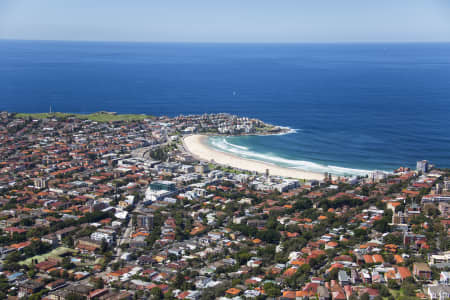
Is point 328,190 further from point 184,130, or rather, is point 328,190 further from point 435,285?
point 184,130

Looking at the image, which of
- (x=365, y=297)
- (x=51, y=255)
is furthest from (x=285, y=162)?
(x=365, y=297)

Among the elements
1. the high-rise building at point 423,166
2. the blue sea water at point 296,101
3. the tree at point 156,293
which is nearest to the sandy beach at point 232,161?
the blue sea water at point 296,101

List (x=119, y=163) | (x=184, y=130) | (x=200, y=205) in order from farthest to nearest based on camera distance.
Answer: (x=184, y=130) < (x=119, y=163) < (x=200, y=205)

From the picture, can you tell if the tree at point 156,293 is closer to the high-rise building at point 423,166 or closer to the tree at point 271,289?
the tree at point 271,289

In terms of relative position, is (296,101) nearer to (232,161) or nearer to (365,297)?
(232,161)

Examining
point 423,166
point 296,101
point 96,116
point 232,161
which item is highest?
point 296,101

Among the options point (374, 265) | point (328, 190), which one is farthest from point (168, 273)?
point (328, 190)
